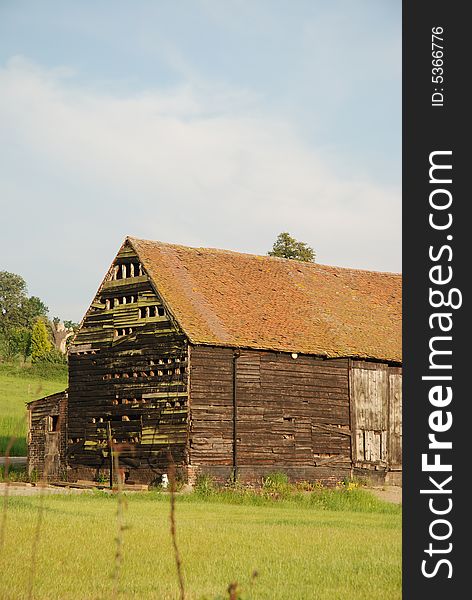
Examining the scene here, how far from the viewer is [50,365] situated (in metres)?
80.1

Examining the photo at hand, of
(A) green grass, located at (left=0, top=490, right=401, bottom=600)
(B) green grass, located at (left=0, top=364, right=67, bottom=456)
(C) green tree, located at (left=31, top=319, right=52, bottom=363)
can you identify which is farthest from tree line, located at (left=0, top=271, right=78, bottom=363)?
(A) green grass, located at (left=0, top=490, right=401, bottom=600)

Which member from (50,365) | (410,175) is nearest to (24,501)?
(410,175)

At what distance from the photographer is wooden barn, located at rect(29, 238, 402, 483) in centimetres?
3553

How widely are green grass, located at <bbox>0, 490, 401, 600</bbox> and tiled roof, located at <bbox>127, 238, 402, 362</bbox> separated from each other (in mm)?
9739

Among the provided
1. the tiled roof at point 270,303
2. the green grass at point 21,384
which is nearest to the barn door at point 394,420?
the tiled roof at point 270,303

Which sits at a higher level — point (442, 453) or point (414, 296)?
point (414, 296)

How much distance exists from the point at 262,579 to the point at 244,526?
26.9 feet

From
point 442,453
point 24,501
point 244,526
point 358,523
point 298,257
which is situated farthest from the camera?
point 298,257

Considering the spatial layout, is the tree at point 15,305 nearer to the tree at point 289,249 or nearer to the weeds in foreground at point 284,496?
the tree at point 289,249

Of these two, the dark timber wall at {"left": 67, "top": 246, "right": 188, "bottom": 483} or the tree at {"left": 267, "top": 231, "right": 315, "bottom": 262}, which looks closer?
the dark timber wall at {"left": 67, "top": 246, "right": 188, "bottom": 483}

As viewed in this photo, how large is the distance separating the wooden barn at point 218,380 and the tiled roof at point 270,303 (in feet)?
0.23

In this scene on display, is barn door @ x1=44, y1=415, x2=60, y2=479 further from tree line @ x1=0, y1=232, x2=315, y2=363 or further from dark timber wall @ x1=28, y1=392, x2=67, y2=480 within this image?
tree line @ x1=0, y1=232, x2=315, y2=363

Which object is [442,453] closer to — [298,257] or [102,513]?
[102,513]

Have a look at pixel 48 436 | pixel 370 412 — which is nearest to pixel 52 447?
pixel 48 436
